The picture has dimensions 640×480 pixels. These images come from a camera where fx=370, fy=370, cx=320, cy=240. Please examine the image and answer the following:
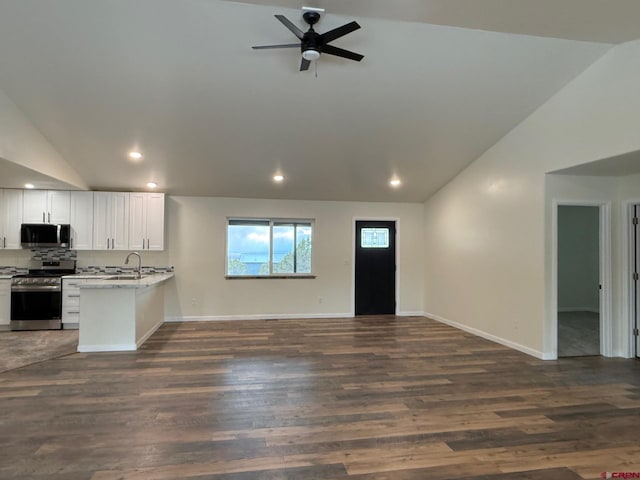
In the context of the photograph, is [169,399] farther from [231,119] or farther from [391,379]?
[231,119]

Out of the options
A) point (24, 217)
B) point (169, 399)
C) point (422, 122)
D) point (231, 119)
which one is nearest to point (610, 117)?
point (422, 122)

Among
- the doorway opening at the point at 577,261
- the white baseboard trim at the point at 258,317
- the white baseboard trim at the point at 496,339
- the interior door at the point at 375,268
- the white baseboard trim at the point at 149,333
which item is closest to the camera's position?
the white baseboard trim at the point at 496,339

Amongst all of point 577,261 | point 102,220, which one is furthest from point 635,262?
point 102,220

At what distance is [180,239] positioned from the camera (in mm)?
6898

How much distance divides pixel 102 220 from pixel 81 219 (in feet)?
1.08

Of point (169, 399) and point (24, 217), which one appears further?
point (24, 217)

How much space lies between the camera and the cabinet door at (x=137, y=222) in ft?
21.2

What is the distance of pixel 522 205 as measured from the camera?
489cm

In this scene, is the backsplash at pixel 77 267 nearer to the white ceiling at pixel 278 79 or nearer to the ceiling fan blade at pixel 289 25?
the white ceiling at pixel 278 79

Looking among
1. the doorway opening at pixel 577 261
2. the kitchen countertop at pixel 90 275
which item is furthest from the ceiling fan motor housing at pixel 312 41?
the doorway opening at pixel 577 261

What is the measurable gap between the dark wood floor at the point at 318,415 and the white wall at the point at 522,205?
0.72 m

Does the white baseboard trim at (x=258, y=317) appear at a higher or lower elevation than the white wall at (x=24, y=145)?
lower

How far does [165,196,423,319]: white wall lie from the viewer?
6.91m

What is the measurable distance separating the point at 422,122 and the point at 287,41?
6.79ft
